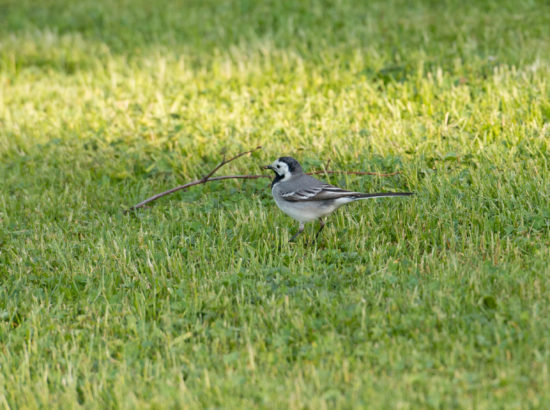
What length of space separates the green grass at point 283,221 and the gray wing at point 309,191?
41 cm

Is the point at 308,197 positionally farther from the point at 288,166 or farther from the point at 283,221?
the point at 283,221

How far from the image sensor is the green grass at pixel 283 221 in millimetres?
4504

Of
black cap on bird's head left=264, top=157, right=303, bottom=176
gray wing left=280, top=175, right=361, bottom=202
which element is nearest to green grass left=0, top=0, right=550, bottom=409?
gray wing left=280, top=175, right=361, bottom=202

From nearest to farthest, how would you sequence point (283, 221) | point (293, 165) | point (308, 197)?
point (308, 197), point (293, 165), point (283, 221)

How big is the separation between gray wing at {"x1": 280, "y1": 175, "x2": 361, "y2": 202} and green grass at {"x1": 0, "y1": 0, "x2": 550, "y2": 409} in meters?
0.41

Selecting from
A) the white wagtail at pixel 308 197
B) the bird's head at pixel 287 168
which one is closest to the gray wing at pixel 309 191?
the white wagtail at pixel 308 197

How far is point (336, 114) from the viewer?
9508mm

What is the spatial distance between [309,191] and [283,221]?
70 centimetres

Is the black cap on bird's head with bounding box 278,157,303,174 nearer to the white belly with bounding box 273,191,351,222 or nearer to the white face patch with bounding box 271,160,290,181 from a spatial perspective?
the white face patch with bounding box 271,160,290,181

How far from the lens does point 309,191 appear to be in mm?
6535

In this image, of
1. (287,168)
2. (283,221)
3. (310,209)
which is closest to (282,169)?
(287,168)

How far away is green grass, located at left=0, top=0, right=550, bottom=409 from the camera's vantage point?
4504 mm

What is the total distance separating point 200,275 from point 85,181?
123 inches

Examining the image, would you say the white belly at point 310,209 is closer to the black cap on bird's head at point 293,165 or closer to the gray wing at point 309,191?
the gray wing at point 309,191
